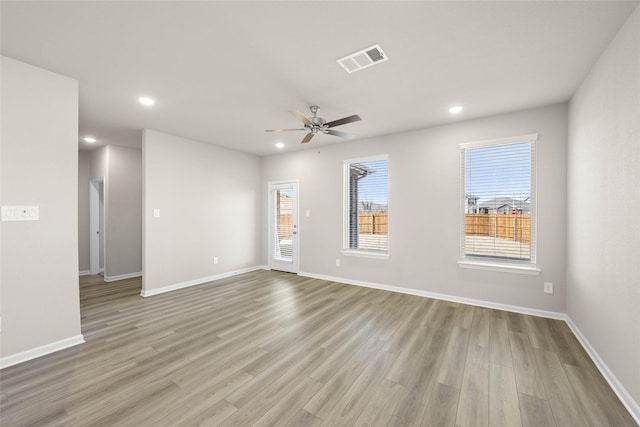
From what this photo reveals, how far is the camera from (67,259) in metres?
Answer: 2.66

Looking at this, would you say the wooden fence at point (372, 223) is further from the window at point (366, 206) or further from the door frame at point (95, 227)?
the door frame at point (95, 227)

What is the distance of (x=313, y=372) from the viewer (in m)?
2.20

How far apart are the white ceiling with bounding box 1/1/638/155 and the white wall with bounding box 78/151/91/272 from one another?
3131 mm

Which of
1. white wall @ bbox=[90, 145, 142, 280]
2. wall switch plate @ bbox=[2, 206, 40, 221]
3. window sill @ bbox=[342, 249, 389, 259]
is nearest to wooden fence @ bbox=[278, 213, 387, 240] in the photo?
window sill @ bbox=[342, 249, 389, 259]

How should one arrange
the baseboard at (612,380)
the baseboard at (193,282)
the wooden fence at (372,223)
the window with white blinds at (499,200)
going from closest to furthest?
the baseboard at (612,380) < the window with white blinds at (499,200) < the baseboard at (193,282) < the wooden fence at (372,223)

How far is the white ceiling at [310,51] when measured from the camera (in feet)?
5.93

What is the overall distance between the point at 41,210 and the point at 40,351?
53.8 inches

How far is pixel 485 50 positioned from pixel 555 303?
325 cm

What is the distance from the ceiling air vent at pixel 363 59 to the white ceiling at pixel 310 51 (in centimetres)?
7

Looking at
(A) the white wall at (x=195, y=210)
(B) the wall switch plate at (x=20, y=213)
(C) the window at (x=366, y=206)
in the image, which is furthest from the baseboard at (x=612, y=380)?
(A) the white wall at (x=195, y=210)

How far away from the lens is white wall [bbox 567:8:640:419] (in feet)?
Answer: 5.84

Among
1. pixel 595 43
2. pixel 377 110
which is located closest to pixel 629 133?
pixel 595 43

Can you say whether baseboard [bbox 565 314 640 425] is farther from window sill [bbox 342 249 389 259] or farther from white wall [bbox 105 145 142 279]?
white wall [bbox 105 145 142 279]

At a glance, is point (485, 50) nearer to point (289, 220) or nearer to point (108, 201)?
point (289, 220)
